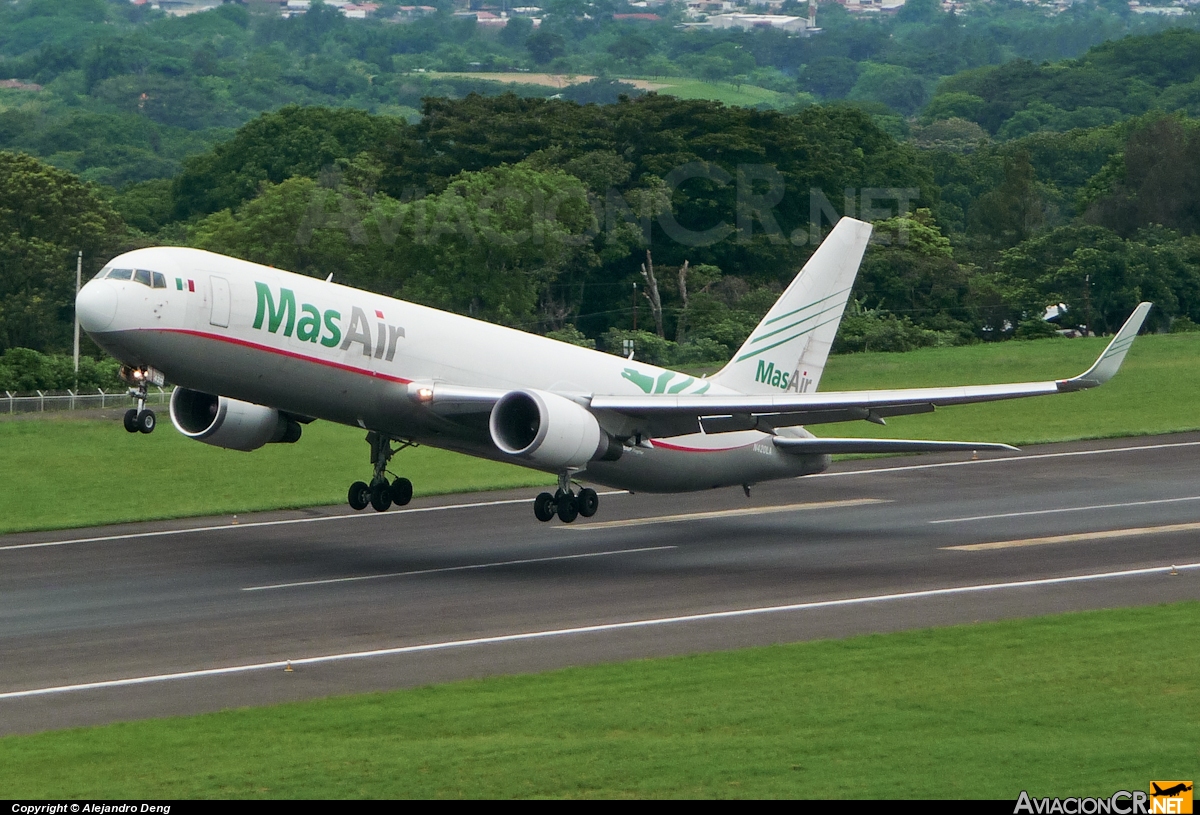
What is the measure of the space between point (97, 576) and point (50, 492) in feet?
44.4

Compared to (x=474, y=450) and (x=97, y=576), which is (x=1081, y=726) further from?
(x=97, y=576)

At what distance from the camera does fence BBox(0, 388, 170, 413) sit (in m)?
74.3

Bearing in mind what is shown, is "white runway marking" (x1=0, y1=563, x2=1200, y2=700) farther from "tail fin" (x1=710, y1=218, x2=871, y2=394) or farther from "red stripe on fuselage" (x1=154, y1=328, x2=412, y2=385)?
"tail fin" (x1=710, y1=218, x2=871, y2=394)

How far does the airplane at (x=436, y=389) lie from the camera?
38.4 m

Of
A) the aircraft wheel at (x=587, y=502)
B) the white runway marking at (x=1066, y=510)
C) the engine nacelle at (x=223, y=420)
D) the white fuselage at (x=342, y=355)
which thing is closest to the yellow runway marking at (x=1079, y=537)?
the white runway marking at (x=1066, y=510)

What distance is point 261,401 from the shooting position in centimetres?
4084

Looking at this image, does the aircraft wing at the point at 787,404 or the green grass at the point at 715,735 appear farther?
the aircraft wing at the point at 787,404

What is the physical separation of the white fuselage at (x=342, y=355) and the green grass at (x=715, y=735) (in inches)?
441

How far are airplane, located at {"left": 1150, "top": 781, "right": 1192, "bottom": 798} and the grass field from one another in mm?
34945

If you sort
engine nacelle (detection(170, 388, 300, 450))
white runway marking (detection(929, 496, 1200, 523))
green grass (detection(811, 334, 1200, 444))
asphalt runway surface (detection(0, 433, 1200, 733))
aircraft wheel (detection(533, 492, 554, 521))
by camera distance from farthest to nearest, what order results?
1. green grass (detection(811, 334, 1200, 444))
2. white runway marking (detection(929, 496, 1200, 523))
3. engine nacelle (detection(170, 388, 300, 450))
4. aircraft wheel (detection(533, 492, 554, 521))
5. asphalt runway surface (detection(0, 433, 1200, 733))

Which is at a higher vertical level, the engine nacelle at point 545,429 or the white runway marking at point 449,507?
the engine nacelle at point 545,429

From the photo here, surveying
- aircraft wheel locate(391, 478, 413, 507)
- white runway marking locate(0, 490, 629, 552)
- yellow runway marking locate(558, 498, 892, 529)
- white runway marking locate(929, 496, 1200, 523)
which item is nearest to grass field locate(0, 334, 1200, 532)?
white runway marking locate(0, 490, 629, 552)

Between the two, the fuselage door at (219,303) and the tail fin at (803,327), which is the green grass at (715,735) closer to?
the fuselage door at (219,303)

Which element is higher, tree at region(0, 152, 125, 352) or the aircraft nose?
the aircraft nose
